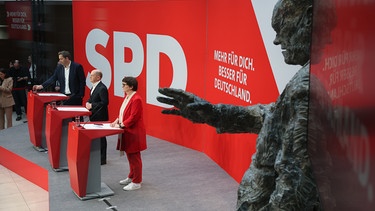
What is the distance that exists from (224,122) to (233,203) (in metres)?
3.55

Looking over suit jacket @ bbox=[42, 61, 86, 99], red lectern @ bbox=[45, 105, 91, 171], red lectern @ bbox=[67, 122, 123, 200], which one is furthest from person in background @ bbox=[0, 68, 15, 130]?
red lectern @ bbox=[67, 122, 123, 200]

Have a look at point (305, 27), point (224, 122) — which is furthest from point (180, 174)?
point (305, 27)

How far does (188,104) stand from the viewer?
2.31 metres

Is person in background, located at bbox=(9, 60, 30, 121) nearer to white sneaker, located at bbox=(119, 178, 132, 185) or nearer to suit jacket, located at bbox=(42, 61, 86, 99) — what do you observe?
suit jacket, located at bbox=(42, 61, 86, 99)

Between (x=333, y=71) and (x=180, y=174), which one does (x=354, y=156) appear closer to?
(x=333, y=71)

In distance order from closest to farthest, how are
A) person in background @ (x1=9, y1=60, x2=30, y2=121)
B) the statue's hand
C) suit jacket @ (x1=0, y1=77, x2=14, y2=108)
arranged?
the statue's hand, suit jacket @ (x1=0, y1=77, x2=14, y2=108), person in background @ (x1=9, y1=60, x2=30, y2=121)

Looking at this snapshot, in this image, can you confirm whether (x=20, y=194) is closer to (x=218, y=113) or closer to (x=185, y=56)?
(x=185, y=56)

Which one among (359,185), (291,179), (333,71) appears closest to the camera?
(359,185)

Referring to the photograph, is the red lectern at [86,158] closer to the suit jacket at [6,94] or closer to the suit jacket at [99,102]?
the suit jacket at [99,102]

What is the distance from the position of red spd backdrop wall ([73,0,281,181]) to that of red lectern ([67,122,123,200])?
1.66m

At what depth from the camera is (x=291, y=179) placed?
1.64m

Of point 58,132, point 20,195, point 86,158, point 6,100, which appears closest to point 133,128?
point 86,158

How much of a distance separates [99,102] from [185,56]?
71.7 inches

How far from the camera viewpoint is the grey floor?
5730mm
